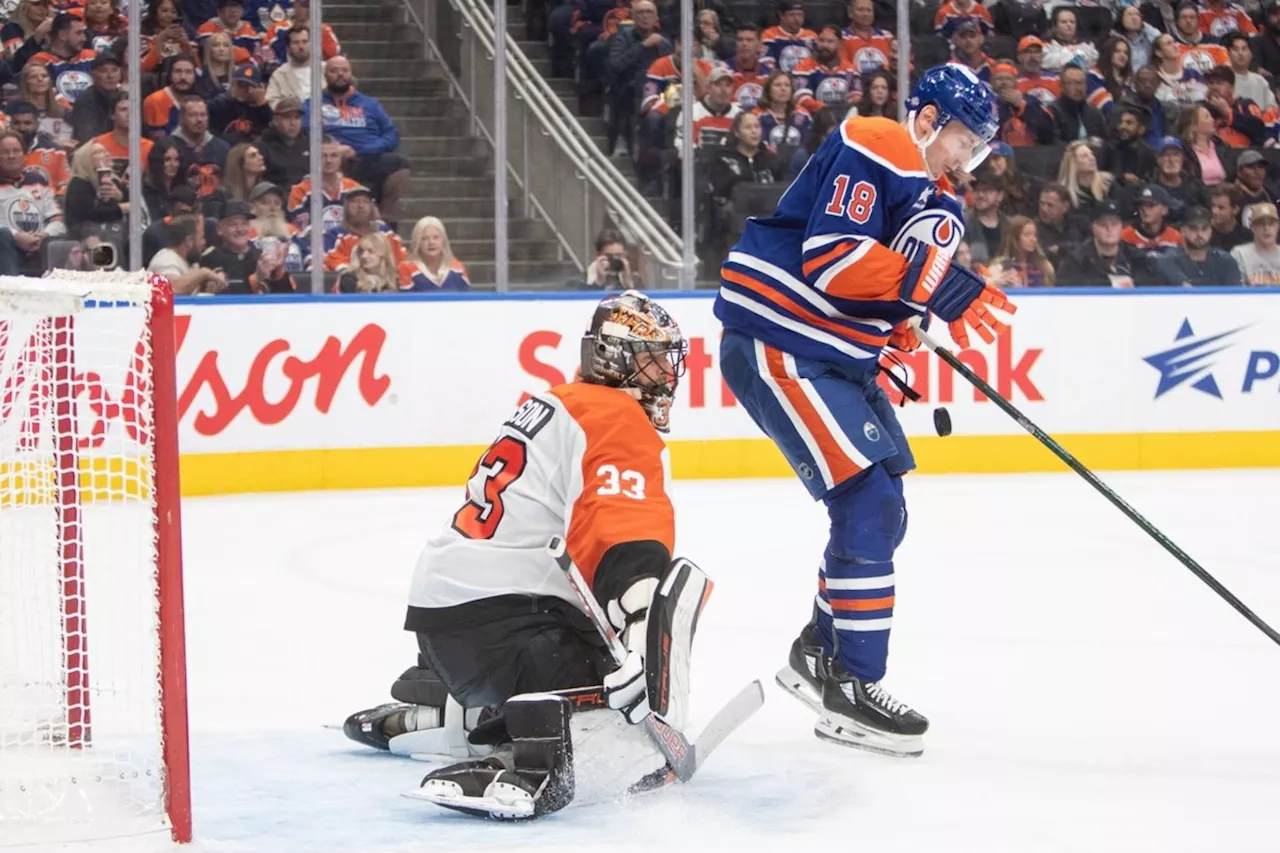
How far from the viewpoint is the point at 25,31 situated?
7102 mm

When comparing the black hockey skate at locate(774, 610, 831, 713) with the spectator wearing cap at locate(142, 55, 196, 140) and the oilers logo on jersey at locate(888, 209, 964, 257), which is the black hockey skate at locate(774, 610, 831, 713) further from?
the spectator wearing cap at locate(142, 55, 196, 140)

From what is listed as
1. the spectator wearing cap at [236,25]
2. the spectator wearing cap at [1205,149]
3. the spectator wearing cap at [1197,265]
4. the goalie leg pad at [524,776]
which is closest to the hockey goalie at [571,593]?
the goalie leg pad at [524,776]

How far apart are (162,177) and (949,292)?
14.9 feet

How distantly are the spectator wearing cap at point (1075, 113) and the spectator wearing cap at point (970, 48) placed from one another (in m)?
0.37

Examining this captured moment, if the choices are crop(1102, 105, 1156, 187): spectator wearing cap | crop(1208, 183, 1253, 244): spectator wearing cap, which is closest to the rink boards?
crop(1208, 183, 1253, 244): spectator wearing cap

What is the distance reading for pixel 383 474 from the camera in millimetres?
7441

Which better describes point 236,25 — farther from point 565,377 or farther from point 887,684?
point 887,684

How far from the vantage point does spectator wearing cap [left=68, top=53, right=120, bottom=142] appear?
7059 millimetres

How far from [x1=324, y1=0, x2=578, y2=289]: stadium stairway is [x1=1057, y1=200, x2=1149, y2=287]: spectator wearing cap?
2.35m

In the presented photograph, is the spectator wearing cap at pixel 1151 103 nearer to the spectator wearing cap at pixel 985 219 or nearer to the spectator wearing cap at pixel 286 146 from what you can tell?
the spectator wearing cap at pixel 985 219

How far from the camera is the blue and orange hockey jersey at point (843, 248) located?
Result: 338 cm

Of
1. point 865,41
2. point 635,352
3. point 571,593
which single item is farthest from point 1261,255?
point 571,593

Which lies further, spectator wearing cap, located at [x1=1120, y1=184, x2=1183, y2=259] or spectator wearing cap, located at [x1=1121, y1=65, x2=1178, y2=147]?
spectator wearing cap, located at [x1=1121, y1=65, x2=1178, y2=147]

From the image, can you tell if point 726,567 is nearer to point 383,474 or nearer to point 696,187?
point 383,474
